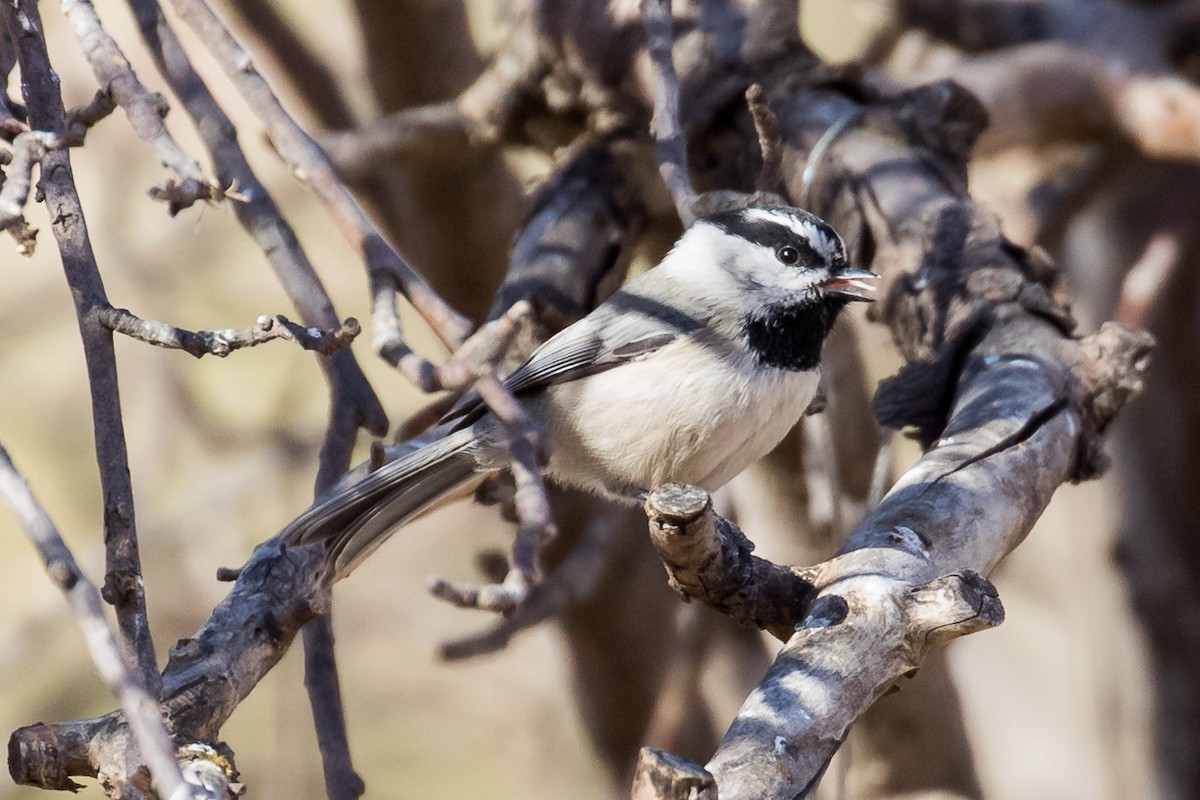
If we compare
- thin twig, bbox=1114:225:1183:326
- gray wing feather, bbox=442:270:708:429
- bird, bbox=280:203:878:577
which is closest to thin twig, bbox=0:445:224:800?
bird, bbox=280:203:878:577

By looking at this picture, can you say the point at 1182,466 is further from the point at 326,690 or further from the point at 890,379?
the point at 326,690

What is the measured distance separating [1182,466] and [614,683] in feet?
6.38

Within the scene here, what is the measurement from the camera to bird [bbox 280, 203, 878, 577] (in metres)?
2.44

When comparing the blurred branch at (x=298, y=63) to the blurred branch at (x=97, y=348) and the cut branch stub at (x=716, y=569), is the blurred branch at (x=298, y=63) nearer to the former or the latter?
the blurred branch at (x=97, y=348)

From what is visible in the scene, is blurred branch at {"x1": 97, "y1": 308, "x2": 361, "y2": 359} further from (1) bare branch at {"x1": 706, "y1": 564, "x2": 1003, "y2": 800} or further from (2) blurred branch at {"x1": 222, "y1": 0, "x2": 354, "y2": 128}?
(2) blurred branch at {"x1": 222, "y1": 0, "x2": 354, "y2": 128}

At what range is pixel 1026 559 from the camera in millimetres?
4695

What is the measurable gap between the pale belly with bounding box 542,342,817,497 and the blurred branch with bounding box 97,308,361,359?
1.20 meters

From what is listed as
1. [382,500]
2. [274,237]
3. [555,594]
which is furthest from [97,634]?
[555,594]

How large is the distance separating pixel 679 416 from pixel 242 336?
4.30ft

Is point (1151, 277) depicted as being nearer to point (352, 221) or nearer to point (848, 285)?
point (848, 285)

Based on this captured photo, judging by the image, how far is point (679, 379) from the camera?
97.3 inches

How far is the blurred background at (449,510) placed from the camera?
12.5ft

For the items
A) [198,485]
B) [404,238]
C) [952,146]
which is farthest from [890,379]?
[198,485]

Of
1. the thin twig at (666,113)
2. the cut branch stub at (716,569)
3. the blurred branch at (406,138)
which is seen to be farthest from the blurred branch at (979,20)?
the cut branch stub at (716,569)
